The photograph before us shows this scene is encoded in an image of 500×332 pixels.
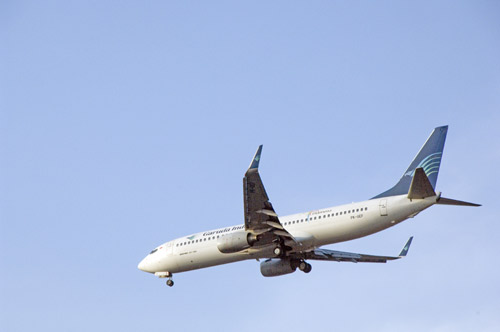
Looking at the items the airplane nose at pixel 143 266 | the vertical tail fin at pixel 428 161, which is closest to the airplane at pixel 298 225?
the vertical tail fin at pixel 428 161

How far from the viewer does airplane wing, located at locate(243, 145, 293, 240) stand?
47188 millimetres

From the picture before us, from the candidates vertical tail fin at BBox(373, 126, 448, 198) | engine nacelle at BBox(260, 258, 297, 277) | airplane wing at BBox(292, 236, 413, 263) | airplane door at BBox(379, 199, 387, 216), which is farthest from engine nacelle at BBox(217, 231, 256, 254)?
vertical tail fin at BBox(373, 126, 448, 198)

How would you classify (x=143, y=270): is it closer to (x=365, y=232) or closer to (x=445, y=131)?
(x=365, y=232)

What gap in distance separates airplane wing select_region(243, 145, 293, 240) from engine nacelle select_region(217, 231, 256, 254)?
52cm

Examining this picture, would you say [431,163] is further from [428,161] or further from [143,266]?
[143,266]

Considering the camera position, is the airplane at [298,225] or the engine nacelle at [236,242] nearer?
the airplane at [298,225]

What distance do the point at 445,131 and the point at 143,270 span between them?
21116mm

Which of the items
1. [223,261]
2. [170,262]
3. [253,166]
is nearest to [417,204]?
[253,166]

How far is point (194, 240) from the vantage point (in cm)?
5591

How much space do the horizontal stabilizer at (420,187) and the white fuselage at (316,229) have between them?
12.1 inches

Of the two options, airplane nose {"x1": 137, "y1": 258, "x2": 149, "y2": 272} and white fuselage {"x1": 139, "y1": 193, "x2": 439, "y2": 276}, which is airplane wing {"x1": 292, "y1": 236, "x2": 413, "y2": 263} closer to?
white fuselage {"x1": 139, "y1": 193, "x2": 439, "y2": 276}

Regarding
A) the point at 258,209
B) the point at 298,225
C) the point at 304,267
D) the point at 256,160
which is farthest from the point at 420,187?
the point at 304,267

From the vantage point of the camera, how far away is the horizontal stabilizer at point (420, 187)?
154 ft

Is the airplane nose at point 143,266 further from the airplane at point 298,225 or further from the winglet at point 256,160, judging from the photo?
the winglet at point 256,160
